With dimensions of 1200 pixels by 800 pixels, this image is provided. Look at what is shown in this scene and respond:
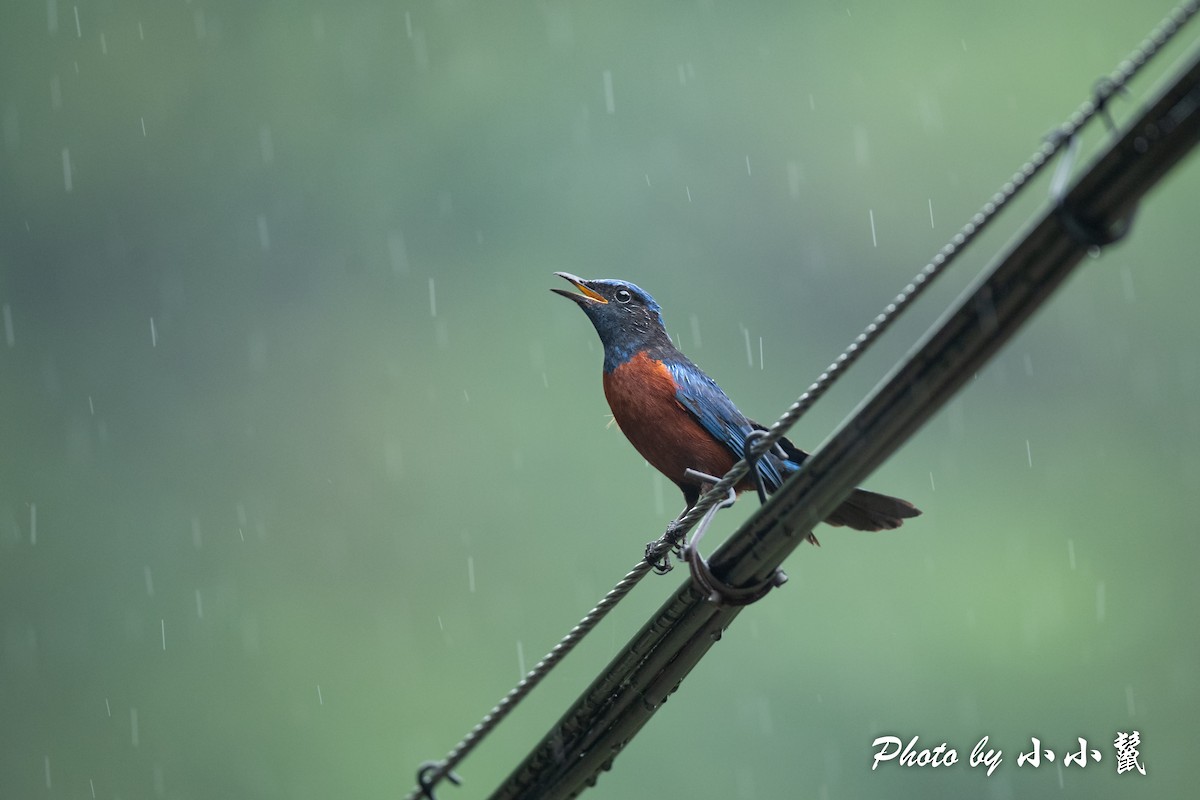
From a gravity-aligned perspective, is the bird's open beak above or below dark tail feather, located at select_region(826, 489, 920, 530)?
above

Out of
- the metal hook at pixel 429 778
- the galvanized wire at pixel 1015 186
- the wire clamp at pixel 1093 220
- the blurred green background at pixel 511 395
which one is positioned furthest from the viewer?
the blurred green background at pixel 511 395

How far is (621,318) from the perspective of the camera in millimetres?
3480

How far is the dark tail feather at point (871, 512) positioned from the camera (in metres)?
2.66

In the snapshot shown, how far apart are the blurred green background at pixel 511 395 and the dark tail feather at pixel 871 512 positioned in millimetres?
6817

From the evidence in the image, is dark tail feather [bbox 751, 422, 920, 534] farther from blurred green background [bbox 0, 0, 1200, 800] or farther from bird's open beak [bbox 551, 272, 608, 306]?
blurred green background [bbox 0, 0, 1200, 800]

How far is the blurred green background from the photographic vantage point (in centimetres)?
994

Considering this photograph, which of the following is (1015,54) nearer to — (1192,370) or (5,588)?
(1192,370)

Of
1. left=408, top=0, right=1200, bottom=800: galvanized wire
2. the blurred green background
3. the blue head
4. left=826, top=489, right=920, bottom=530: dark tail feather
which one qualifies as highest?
the blurred green background

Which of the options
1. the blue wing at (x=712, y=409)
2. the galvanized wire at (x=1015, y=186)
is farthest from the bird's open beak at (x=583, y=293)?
→ the galvanized wire at (x=1015, y=186)

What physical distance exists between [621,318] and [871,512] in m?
1.03

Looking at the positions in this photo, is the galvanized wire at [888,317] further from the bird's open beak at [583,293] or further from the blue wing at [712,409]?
the bird's open beak at [583,293]

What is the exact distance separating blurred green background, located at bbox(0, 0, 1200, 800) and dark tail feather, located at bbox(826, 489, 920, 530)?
682 cm

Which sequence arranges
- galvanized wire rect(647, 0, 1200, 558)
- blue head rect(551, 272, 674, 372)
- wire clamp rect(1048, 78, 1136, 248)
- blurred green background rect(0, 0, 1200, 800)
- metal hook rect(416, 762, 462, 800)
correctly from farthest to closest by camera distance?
blurred green background rect(0, 0, 1200, 800)
blue head rect(551, 272, 674, 372)
metal hook rect(416, 762, 462, 800)
wire clamp rect(1048, 78, 1136, 248)
galvanized wire rect(647, 0, 1200, 558)

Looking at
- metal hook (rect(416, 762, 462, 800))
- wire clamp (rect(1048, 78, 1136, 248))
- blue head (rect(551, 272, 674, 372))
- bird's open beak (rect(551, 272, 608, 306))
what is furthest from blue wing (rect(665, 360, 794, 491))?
wire clamp (rect(1048, 78, 1136, 248))
